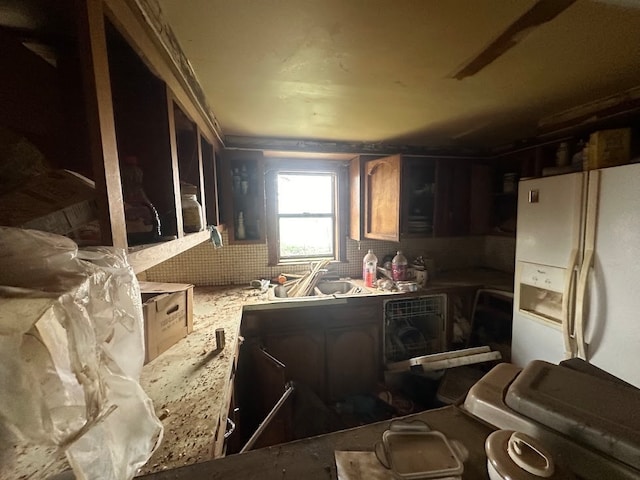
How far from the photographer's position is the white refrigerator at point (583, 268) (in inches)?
44.4

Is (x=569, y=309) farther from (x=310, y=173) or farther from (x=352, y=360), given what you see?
(x=310, y=173)

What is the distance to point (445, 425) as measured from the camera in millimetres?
532

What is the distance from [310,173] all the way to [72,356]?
2272 millimetres

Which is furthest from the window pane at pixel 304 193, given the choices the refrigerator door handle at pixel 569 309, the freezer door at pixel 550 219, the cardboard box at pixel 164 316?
the refrigerator door handle at pixel 569 309

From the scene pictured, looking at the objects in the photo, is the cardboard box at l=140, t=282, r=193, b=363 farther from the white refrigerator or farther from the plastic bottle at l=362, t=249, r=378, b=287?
the white refrigerator

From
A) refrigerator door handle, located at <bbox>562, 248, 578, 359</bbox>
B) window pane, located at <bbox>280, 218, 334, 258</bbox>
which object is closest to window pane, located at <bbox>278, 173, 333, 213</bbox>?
window pane, located at <bbox>280, 218, 334, 258</bbox>

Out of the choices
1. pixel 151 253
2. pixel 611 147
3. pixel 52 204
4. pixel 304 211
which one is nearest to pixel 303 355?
pixel 304 211

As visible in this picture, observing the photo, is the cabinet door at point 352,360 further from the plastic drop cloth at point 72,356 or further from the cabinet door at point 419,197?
the plastic drop cloth at point 72,356

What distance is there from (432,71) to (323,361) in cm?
186

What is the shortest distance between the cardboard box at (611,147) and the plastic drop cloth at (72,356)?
1970mm

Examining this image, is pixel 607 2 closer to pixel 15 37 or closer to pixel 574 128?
pixel 574 128

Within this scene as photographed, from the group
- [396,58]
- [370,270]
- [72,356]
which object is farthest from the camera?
→ [370,270]

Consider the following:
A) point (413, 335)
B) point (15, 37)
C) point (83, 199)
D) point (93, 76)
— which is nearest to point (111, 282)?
point (83, 199)

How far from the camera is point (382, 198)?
2.12 meters
